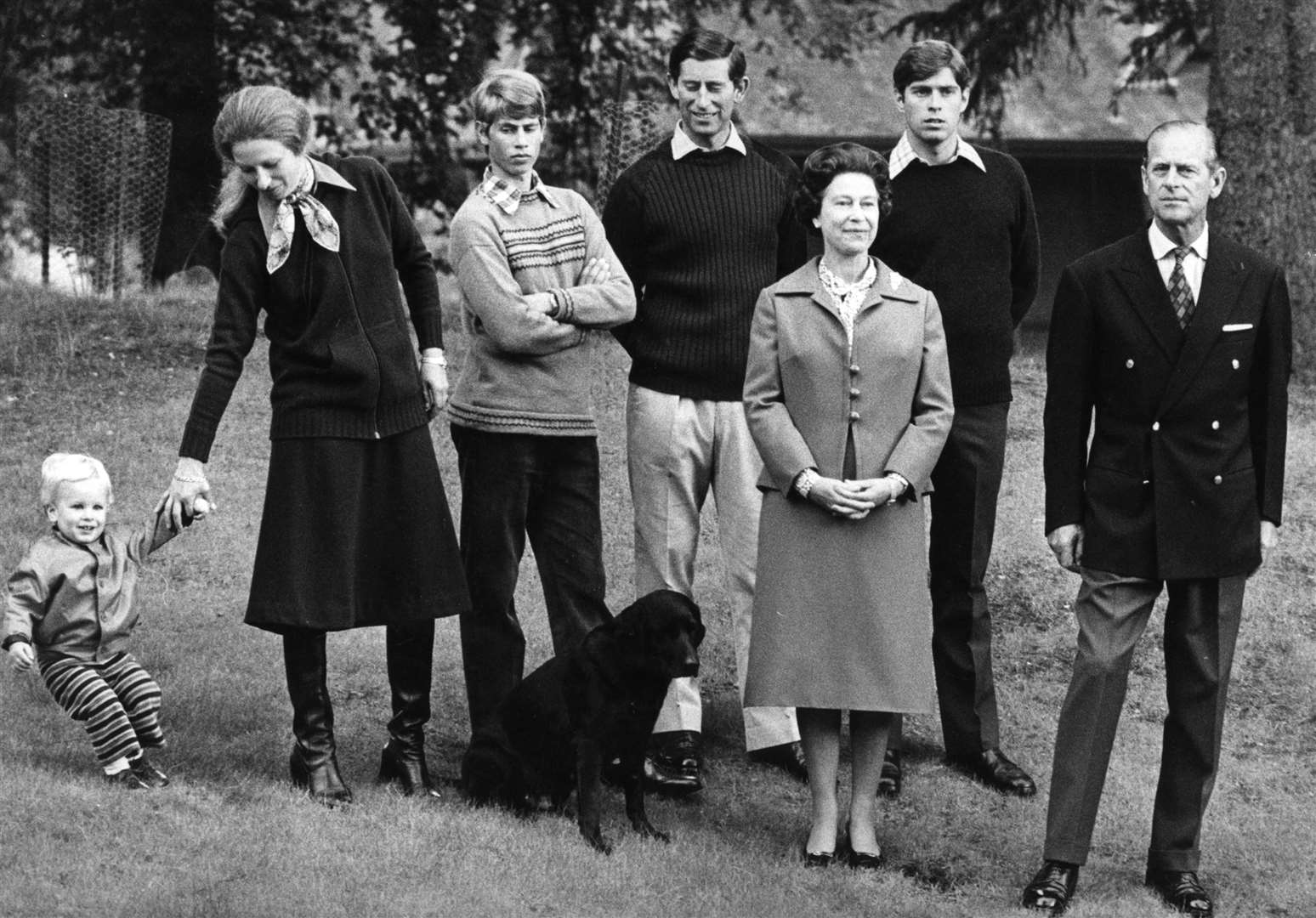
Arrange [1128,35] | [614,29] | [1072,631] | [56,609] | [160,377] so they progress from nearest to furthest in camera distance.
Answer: [56,609] → [1072,631] → [160,377] → [614,29] → [1128,35]

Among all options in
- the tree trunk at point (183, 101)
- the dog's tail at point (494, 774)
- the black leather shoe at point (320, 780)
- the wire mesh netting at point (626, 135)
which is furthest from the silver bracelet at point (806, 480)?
the tree trunk at point (183, 101)

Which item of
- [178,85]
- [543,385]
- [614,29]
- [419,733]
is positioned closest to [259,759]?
[419,733]

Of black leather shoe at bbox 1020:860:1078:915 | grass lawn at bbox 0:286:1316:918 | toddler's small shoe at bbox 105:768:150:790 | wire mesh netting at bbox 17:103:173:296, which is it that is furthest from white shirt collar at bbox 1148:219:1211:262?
wire mesh netting at bbox 17:103:173:296

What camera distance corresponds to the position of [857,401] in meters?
6.17

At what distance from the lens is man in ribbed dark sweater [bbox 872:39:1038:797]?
6.93 m

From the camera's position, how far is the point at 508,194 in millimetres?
6559

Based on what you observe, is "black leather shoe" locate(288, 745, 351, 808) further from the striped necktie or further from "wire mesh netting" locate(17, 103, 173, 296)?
"wire mesh netting" locate(17, 103, 173, 296)

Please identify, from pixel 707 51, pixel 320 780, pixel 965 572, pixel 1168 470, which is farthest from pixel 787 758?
pixel 707 51

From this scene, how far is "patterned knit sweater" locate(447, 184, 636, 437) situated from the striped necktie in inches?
73.1

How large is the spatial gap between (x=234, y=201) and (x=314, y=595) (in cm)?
133

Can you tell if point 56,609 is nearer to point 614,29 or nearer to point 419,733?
point 419,733

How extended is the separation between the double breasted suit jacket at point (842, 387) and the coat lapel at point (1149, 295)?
71cm

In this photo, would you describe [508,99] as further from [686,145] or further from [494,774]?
[494,774]

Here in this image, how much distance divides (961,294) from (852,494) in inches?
49.6
